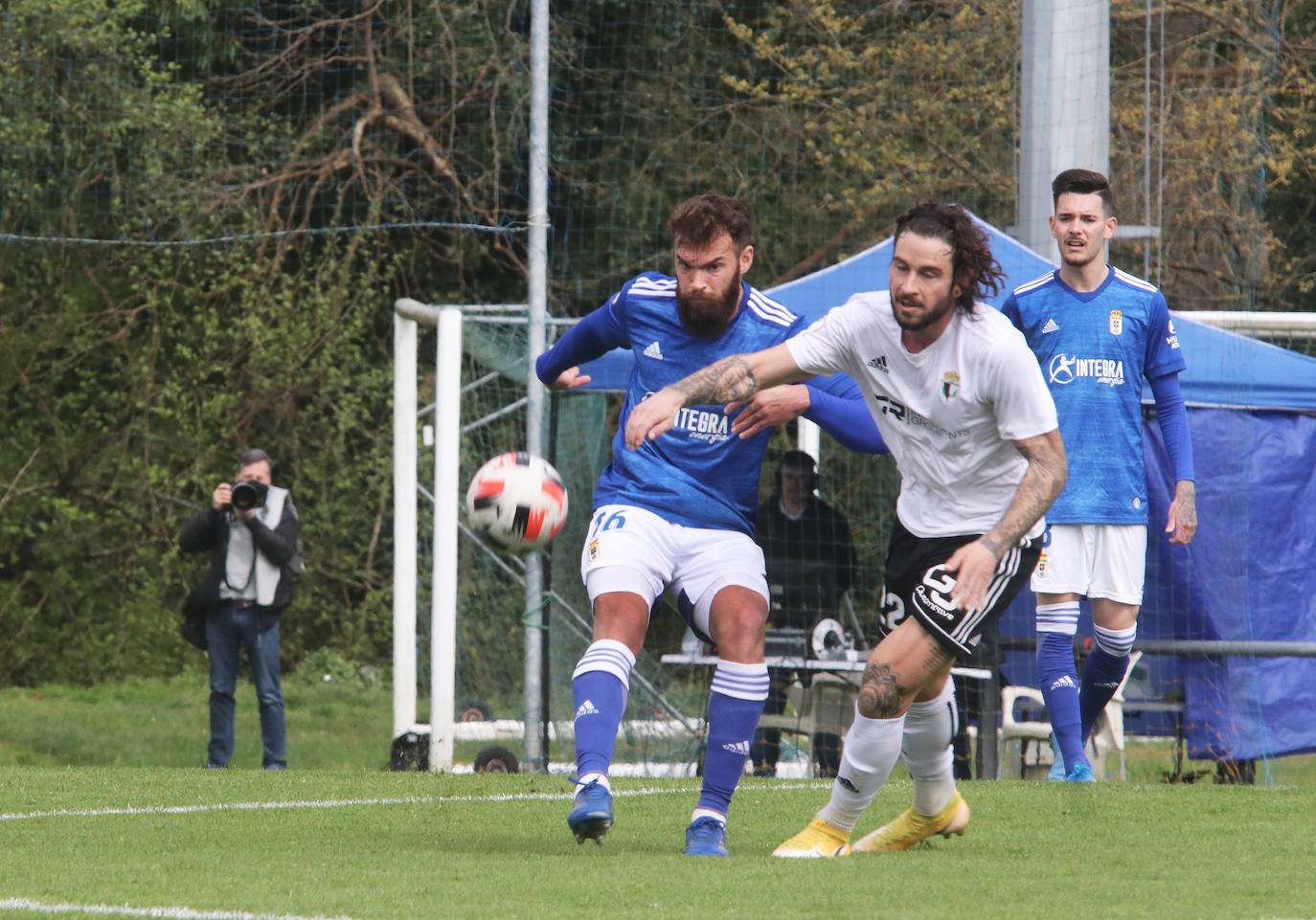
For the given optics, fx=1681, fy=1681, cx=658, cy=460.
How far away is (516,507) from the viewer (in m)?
5.02

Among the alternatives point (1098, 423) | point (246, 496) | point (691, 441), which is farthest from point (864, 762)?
point (246, 496)

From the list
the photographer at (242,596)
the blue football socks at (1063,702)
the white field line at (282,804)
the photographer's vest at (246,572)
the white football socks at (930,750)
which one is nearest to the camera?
the white football socks at (930,750)

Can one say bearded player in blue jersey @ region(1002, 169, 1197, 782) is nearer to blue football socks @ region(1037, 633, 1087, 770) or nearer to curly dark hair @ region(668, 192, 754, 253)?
blue football socks @ region(1037, 633, 1087, 770)

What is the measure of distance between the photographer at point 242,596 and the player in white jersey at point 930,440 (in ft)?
17.7

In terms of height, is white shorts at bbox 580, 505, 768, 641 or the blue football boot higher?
white shorts at bbox 580, 505, 768, 641

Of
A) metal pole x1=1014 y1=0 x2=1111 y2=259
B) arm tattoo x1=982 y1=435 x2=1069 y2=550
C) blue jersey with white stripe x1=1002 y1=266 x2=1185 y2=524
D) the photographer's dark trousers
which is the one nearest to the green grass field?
arm tattoo x1=982 y1=435 x2=1069 y2=550

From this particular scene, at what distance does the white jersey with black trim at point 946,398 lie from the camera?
14.6 ft

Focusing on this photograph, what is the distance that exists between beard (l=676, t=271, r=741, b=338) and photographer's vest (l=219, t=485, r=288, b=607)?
5.24m

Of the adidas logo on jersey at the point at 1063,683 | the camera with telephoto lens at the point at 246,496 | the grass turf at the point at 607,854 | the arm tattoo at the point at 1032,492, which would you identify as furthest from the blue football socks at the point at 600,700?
the camera with telephoto lens at the point at 246,496

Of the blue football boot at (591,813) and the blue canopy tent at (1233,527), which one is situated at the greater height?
the blue canopy tent at (1233,527)

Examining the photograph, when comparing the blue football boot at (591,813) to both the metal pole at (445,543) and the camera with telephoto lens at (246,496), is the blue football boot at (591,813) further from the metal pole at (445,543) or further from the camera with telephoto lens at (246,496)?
the camera with telephoto lens at (246,496)

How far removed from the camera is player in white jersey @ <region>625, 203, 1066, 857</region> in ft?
14.5

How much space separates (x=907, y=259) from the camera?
4.48m

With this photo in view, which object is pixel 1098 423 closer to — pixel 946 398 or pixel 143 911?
pixel 946 398
